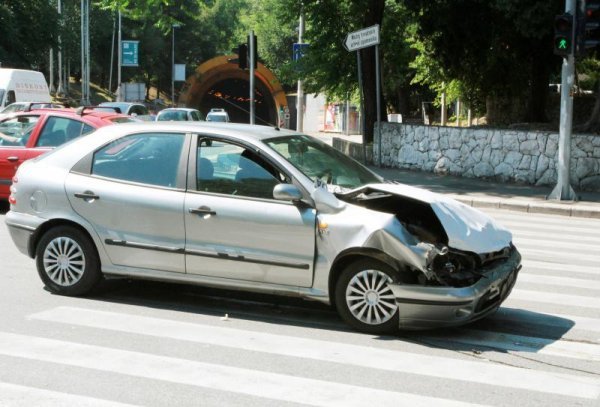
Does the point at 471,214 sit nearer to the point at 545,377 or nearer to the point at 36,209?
the point at 545,377

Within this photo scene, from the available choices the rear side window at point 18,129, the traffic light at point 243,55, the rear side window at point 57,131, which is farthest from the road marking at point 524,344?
the traffic light at point 243,55

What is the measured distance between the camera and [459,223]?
6453 millimetres

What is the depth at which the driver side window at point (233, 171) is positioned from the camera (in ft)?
22.0

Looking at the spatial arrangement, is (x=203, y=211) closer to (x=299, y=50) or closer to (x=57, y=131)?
(x=57, y=131)

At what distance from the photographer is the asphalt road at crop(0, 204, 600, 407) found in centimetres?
499

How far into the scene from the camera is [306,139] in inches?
301

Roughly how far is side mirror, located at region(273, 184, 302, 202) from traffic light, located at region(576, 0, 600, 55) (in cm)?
1061

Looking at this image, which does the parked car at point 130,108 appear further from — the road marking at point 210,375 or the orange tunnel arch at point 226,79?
the road marking at point 210,375

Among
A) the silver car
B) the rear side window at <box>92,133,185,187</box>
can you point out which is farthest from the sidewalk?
the rear side window at <box>92,133,185,187</box>

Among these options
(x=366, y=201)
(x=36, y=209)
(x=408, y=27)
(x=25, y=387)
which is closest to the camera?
(x=25, y=387)

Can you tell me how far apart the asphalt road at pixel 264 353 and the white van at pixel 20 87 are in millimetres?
21489

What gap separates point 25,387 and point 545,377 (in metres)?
3.24

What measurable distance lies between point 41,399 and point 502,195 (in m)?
13.6

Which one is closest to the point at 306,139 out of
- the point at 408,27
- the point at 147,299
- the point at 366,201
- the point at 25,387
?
the point at 366,201
